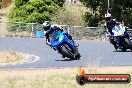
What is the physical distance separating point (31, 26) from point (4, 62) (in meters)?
21.1

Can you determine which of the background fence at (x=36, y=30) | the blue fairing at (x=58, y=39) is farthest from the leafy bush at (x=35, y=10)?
the blue fairing at (x=58, y=39)

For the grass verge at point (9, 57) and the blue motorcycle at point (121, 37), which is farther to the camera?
the blue motorcycle at point (121, 37)

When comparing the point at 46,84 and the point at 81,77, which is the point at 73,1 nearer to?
the point at 46,84

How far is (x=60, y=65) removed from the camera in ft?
59.6

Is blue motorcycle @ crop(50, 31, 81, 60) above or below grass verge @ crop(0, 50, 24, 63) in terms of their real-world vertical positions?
above

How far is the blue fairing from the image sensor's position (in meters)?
20.2

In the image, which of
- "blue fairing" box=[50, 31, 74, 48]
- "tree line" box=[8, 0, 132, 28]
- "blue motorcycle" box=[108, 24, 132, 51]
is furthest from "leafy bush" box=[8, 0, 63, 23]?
"blue fairing" box=[50, 31, 74, 48]

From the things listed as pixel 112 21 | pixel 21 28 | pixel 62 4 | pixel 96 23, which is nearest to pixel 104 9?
pixel 96 23

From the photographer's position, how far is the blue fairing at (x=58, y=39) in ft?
66.4

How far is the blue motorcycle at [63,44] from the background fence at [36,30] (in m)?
17.4

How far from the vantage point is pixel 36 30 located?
1547 inches

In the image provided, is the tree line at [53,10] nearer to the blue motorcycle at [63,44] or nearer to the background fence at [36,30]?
the background fence at [36,30]

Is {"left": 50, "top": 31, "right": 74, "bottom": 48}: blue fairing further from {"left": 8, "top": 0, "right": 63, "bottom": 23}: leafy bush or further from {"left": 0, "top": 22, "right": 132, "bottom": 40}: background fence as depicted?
{"left": 8, "top": 0, "right": 63, "bottom": 23}: leafy bush

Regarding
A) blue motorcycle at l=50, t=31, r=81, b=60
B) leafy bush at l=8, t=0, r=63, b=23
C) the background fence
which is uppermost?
leafy bush at l=8, t=0, r=63, b=23
